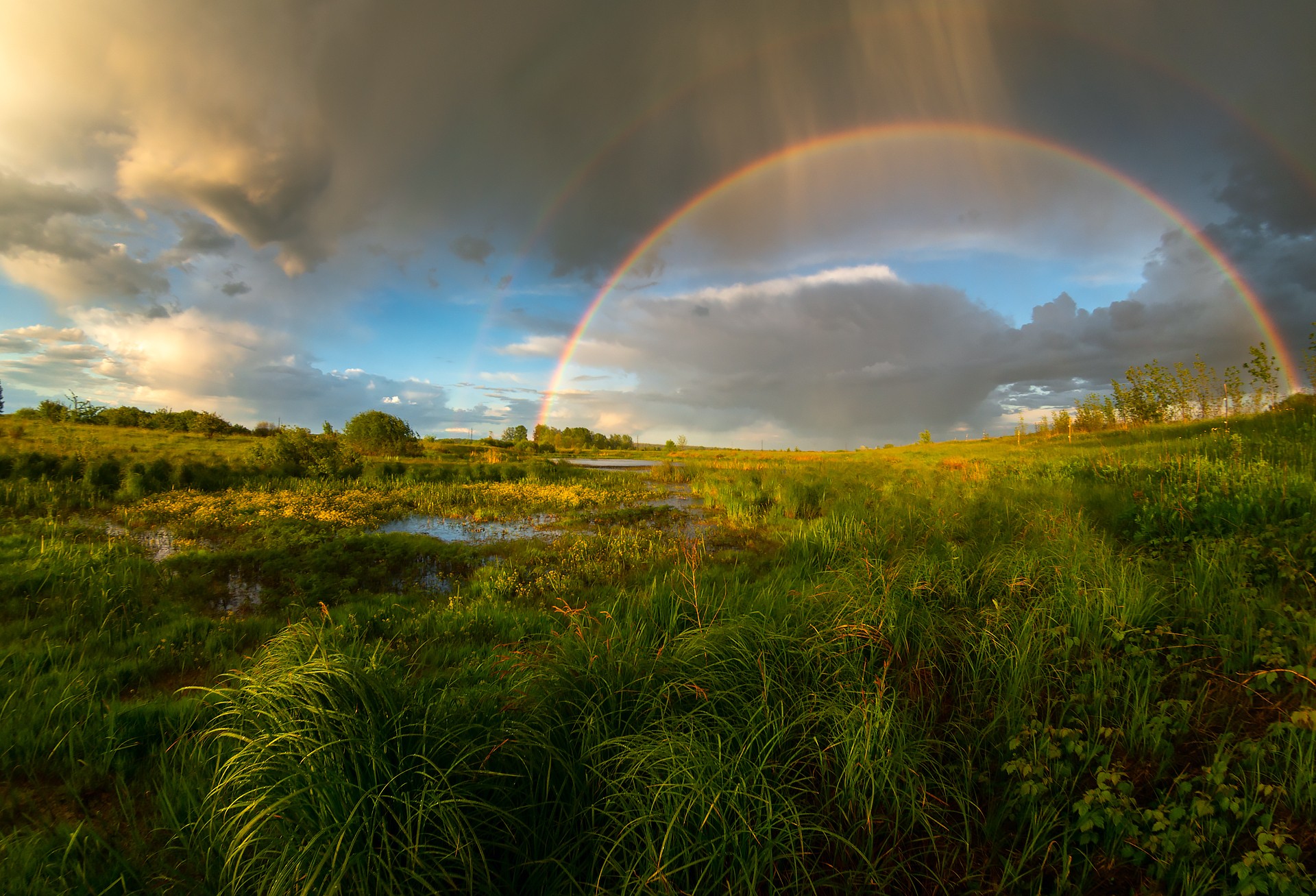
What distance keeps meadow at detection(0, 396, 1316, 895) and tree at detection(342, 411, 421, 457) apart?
3950cm

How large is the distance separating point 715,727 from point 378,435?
2001 inches

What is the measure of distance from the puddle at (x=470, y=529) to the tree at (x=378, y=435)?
3077cm

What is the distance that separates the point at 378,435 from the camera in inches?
1826

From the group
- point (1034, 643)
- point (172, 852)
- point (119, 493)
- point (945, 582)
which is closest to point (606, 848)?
point (172, 852)

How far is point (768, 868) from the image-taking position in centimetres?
267

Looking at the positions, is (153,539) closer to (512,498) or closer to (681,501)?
(512,498)

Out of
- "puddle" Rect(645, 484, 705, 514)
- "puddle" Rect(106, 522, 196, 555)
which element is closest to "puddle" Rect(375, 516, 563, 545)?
"puddle" Rect(106, 522, 196, 555)

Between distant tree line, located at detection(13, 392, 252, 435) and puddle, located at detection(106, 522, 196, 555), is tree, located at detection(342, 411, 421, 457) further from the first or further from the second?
puddle, located at detection(106, 522, 196, 555)

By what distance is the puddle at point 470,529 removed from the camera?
13.8 metres

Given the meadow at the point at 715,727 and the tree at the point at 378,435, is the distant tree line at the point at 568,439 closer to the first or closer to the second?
the tree at the point at 378,435

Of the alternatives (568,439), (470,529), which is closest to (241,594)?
(470,529)

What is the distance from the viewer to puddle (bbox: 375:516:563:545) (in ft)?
45.3

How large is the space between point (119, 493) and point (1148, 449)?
36.7m

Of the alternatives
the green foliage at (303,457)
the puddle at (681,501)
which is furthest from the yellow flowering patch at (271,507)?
the puddle at (681,501)
